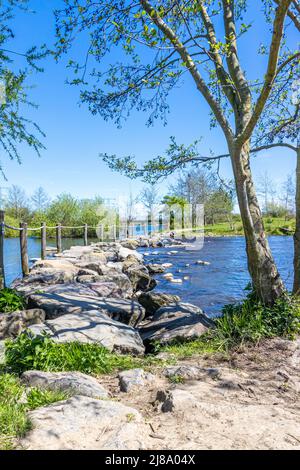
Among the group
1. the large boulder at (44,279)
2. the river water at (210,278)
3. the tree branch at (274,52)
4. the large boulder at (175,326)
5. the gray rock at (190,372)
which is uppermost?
the tree branch at (274,52)

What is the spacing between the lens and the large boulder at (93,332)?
4059mm

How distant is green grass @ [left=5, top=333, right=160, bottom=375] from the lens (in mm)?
3265

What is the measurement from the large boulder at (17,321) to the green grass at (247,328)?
180 centimetres

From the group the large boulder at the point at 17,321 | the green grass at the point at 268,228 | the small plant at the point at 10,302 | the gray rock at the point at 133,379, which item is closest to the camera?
the gray rock at the point at 133,379

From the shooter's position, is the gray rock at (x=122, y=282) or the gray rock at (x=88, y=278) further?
the gray rock at (x=122, y=282)

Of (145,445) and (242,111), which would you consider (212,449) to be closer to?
(145,445)

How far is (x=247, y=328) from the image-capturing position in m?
4.37

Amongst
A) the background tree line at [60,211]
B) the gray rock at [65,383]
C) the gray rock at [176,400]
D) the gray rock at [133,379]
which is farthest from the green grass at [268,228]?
the gray rock at [65,383]

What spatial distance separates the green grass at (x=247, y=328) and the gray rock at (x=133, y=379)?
85 centimetres

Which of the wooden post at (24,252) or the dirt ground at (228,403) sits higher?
the wooden post at (24,252)

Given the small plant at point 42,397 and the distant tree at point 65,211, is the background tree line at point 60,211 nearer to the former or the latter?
the distant tree at point 65,211

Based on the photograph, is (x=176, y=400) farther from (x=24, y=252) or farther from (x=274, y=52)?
(x=24, y=252)

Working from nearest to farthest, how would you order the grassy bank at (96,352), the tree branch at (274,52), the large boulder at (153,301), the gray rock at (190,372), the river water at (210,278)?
the grassy bank at (96,352), the tree branch at (274,52), the gray rock at (190,372), the large boulder at (153,301), the river water at (210,278)

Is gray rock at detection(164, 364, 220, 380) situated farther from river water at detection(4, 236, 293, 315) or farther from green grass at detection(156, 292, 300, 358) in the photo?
river water at detection(4, 236, 293, 315)
